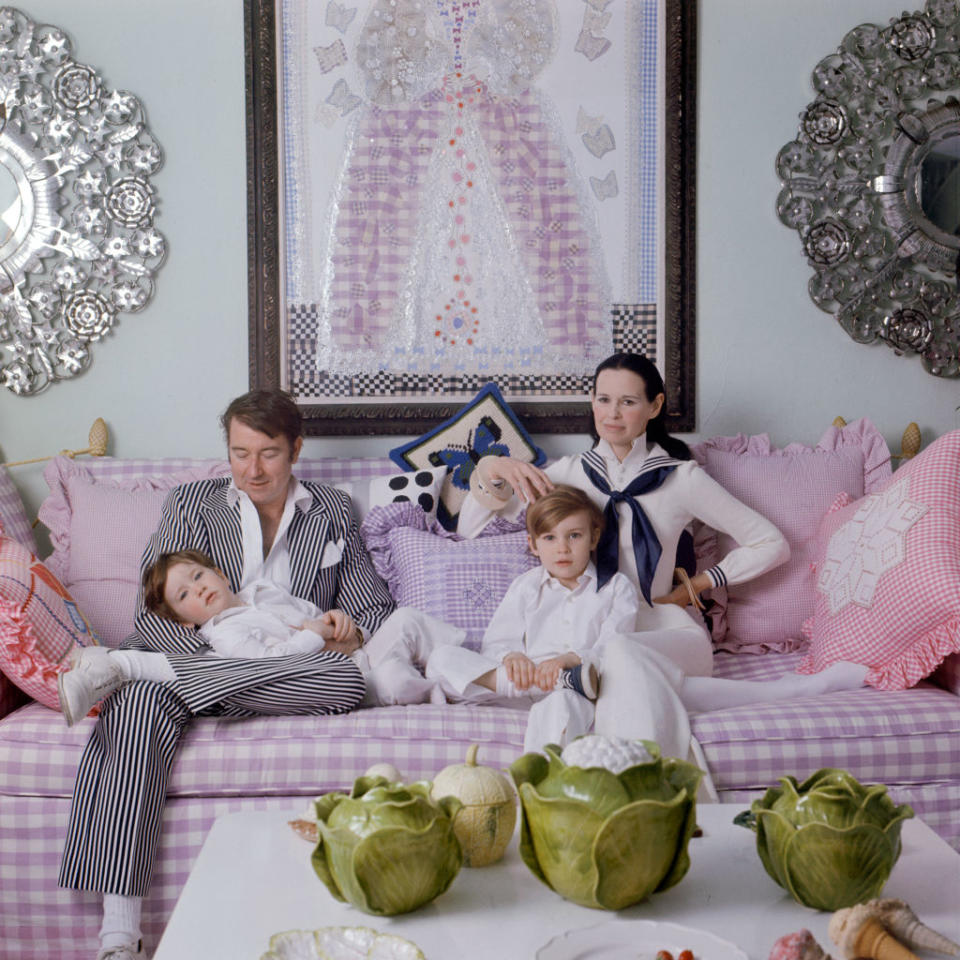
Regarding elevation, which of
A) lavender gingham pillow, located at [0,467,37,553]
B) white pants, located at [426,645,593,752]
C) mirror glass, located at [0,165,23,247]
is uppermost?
mirror glass, located at [0,165,23,247]

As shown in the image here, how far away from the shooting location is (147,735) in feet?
6.21

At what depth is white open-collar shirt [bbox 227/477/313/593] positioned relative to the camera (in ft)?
8.09

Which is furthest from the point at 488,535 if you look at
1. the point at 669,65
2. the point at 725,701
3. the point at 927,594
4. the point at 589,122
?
the point at 669,65

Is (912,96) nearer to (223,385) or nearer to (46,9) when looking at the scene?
(223,385)

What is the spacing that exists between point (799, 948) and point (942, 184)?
260 centimetres

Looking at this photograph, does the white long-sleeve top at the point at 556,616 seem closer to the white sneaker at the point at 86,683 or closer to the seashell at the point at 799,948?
the white sneaker at the point at 86,683

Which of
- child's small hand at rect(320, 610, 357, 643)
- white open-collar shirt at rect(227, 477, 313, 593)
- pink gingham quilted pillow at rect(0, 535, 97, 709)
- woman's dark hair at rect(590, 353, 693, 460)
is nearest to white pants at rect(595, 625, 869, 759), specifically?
woman's dark hair at rect(590, 353, 693, 460)

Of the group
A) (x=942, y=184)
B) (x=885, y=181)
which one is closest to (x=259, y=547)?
(x=885, y=181)

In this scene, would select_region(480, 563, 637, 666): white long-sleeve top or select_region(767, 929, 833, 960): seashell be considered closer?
select_region(767, 929, 833, 960): seashell

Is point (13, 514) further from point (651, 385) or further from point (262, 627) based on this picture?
point (651, 385)

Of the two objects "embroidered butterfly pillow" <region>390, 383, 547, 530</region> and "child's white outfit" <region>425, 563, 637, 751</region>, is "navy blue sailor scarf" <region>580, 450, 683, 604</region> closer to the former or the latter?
"child's white outfit" <region>425, 563, 637, 751</region>

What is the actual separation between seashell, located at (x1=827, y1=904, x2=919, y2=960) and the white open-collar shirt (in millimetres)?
1691

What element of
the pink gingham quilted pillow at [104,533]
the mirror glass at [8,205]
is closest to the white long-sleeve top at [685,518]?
the pink gingham quilted pillow at [104,533]

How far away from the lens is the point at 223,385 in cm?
296
